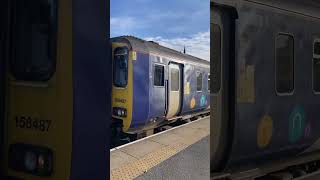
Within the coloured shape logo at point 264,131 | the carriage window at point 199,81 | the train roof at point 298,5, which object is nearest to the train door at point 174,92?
the carriage window at point 199,81

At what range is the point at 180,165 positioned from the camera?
315 centimetres

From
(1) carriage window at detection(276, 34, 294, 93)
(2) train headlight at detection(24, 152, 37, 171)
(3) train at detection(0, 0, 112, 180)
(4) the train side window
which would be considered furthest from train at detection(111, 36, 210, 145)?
(4) the train side window

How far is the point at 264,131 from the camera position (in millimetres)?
5785

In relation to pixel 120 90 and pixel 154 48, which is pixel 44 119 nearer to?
pixel 120 90

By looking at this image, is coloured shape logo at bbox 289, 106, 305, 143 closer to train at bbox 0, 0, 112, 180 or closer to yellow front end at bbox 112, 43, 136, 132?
yellow front end at bbox 112, 43, 136, 132

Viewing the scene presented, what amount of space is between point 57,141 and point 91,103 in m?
0.30

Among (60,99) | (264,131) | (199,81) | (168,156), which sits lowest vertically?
(264,131)

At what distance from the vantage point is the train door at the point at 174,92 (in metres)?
3.86

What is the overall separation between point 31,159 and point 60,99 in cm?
47

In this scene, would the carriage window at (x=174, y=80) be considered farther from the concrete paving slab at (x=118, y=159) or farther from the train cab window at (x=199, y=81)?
the concrete paving slab at (x=118, y=159)

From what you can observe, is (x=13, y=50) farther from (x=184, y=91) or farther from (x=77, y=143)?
(x=184, y=91)

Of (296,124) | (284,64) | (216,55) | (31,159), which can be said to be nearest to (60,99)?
(31,159)

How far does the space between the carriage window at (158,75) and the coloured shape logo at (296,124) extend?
2.71m

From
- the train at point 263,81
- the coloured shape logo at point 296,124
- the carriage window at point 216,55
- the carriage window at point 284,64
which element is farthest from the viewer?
the coloured shape logo at point 296,124
